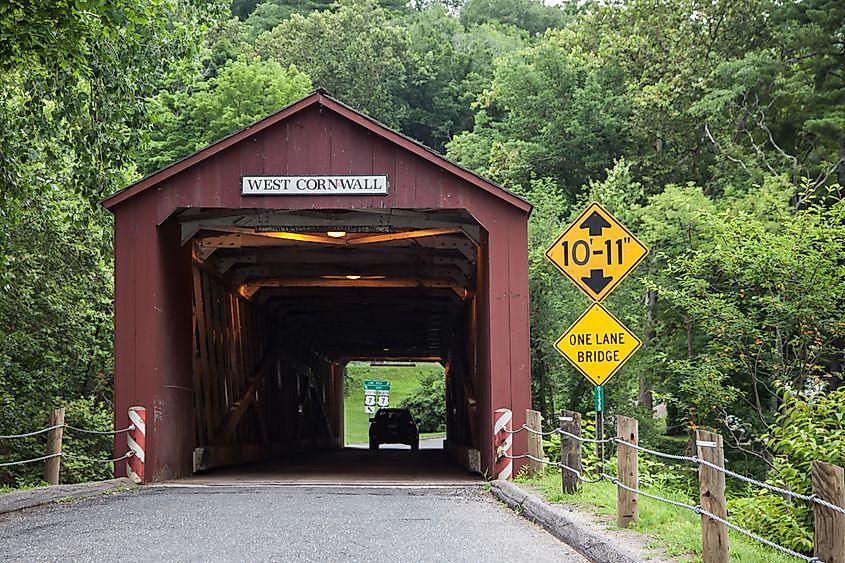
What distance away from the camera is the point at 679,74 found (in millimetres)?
35688

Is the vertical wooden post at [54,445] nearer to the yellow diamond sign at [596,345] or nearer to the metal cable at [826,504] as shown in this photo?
the yellow diamond sign at [596,345]

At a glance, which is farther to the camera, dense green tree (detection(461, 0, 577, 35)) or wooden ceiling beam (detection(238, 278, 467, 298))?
dense green tree (detection(461, 0, 577, 35))

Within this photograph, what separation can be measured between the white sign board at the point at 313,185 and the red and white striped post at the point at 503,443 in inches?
122

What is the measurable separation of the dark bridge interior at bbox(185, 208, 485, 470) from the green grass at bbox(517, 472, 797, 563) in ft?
19.3

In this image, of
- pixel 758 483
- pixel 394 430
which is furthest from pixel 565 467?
pixel 394 430

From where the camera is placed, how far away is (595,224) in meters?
12.0

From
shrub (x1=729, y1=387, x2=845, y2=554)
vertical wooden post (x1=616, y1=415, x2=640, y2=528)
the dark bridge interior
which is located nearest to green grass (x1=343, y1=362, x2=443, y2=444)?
the dark bridge interior

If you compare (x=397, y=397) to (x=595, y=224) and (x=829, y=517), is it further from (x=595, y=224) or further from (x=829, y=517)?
(x=829, y=517)

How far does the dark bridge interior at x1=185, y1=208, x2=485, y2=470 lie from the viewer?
16469mm

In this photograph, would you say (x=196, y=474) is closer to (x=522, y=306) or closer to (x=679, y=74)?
(x=522, y=306)

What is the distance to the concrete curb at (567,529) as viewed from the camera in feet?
23.4

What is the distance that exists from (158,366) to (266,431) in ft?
31.4

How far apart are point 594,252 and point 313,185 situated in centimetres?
441

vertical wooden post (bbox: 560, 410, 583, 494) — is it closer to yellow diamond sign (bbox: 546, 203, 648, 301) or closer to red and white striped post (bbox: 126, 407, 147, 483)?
yellow diamond sign (bbox: 546, 203, 648, 301)
